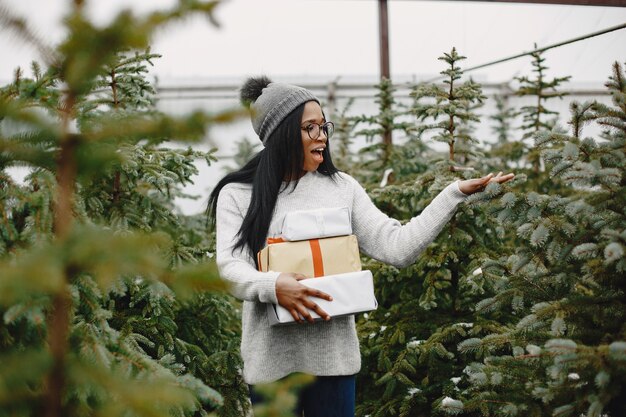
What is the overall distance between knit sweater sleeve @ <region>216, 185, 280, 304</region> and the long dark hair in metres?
0.04

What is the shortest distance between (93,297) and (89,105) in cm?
144

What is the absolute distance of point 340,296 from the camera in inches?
80.2

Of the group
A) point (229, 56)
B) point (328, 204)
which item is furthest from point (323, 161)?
point (229, 56)

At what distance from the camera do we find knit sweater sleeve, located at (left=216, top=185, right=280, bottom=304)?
6.50ft

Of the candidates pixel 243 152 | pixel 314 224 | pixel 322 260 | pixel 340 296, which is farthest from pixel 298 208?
pixel 243 152

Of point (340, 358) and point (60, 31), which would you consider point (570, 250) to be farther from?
point (60, 31)

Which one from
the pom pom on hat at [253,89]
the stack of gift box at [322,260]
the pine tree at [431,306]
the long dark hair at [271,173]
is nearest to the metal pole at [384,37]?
the pine tree at [431,306]

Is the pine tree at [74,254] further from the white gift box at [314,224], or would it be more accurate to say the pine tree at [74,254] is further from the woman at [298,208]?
the white gift box at [314,224]

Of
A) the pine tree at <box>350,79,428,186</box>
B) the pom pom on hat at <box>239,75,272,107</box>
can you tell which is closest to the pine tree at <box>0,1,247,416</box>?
the pom pom on hat at <box>239,75,272,107</box>

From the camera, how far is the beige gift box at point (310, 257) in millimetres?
2066

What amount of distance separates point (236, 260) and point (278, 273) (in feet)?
0.74

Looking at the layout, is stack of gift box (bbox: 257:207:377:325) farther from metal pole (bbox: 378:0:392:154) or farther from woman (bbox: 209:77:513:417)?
metal pole (bbox: 378:0:392:154)

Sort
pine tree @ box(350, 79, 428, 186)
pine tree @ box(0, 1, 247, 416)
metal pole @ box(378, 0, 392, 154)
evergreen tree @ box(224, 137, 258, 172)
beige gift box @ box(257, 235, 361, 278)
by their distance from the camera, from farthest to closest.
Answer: evergreen tree @ box(224, 137, 258, 172), metal pole @ box(378, 0, 392, 154), pine tree @ box(350, 79, 428, 186), beige gift box @ box(257, 235, 361, 278), pine tree @ box(0, 1, 247, 416)

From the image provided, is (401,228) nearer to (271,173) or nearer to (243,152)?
(271,173)
